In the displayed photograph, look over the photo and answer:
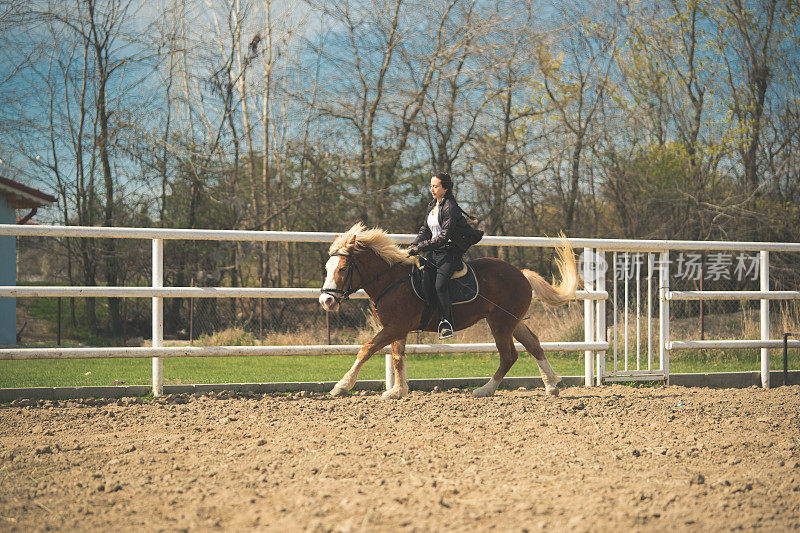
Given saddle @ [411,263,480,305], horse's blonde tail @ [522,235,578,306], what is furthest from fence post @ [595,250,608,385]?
saddle @ [411,263,480,305]

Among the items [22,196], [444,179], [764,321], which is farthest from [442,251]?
[22,196]

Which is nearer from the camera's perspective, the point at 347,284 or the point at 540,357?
the point at 347,284

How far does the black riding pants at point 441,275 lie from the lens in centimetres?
585

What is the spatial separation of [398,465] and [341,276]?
223 centimetres

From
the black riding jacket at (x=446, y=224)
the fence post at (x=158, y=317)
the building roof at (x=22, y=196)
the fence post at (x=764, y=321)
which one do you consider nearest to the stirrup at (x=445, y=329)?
the black riding jacket at (x=446, y=224)

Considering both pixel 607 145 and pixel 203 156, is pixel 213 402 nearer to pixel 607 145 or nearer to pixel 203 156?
pixel 203 156

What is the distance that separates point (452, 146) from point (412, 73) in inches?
89.7

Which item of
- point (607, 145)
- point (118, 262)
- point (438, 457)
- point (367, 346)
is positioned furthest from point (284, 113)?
point (438, 457)

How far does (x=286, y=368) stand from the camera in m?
10.3

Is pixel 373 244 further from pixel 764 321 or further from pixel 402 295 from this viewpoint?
pixel 764 321

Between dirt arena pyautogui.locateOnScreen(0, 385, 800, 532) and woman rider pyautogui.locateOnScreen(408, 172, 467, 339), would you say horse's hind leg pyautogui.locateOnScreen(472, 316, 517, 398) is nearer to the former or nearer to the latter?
dirt arena pyautogui.locateOnScreen(0, 385, 800, 532)

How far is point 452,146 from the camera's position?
19.1m

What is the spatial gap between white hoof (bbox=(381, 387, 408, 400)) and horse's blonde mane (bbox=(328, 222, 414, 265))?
112cm

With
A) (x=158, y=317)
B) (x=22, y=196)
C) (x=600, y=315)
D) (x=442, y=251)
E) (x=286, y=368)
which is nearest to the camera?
(x=442, y=251)
